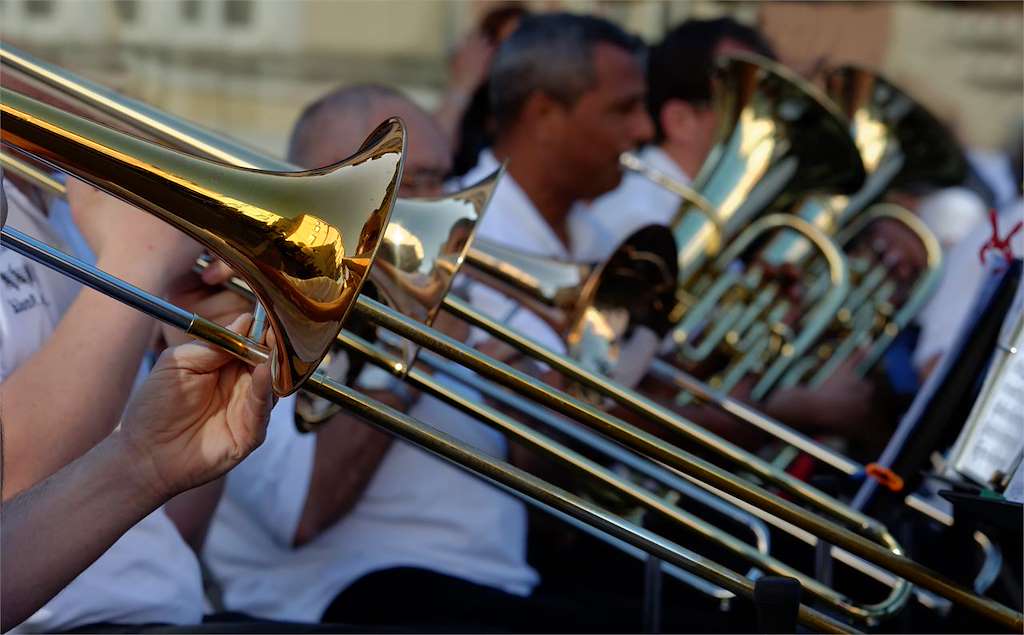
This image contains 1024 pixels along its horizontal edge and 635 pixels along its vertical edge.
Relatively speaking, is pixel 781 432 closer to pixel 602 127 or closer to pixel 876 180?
pixel 602 127

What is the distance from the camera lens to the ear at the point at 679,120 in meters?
3.64

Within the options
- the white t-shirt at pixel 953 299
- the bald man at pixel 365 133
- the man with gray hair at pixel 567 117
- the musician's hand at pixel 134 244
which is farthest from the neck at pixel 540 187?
the musician's hand at pixel 134 244

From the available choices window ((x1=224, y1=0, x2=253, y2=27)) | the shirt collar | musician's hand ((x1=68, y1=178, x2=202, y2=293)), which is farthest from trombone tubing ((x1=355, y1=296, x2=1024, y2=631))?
window ((x1=224, y1=0, x2=253, y2=27))

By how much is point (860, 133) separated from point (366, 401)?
2.43 metres

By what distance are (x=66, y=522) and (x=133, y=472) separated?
73 millimetres

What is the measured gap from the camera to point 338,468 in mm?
2051

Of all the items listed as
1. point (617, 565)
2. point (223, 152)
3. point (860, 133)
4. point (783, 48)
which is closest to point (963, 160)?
point (860, 133)

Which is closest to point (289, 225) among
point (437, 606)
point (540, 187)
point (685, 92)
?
point (437, 606)

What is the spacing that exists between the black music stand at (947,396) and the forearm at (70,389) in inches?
39.0

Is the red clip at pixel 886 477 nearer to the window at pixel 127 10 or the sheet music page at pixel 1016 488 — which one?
the sheet music page at pixel 1016 488

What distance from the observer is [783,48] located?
433 centimetres

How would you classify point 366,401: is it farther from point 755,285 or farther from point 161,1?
point 161,1

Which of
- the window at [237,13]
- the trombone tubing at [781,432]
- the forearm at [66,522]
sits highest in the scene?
the window at [237,13]

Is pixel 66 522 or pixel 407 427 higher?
pixel 407 427
